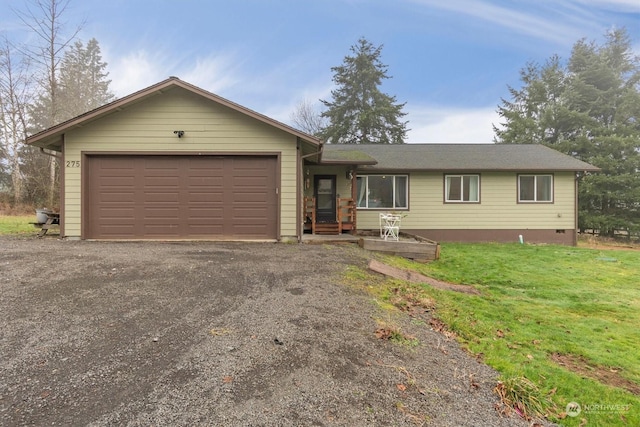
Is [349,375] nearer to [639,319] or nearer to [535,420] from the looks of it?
[535,420]

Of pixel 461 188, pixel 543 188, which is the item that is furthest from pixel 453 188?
pixel 543 188

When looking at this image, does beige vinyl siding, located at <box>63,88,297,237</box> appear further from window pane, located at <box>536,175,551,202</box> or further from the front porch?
window pane, located at <box>536,175,551,202</box>

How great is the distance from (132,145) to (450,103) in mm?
22471

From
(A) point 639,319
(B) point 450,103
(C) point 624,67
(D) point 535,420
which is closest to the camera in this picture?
(D) point 535,420

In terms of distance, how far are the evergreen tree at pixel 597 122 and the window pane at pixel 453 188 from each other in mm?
9894

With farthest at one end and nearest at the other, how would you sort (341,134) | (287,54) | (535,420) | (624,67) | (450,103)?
1. (341,134)
2. (450,103)
3. (287,54)
4. (624,67)
5. (535,420)

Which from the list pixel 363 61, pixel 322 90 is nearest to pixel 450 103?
pixel 363 61

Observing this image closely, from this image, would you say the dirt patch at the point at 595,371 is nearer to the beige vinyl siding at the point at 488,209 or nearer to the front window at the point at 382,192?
the beige vinyl siding at the point at 488,209

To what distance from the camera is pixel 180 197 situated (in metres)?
8.36

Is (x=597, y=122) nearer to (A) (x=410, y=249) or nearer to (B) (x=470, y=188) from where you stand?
(B) (x=470, y=188)

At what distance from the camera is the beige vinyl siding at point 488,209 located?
39.2 feet

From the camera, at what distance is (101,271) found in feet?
16.3

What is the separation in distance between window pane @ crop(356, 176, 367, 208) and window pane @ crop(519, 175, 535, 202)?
19.2ft

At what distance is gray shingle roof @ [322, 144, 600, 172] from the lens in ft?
37.9
